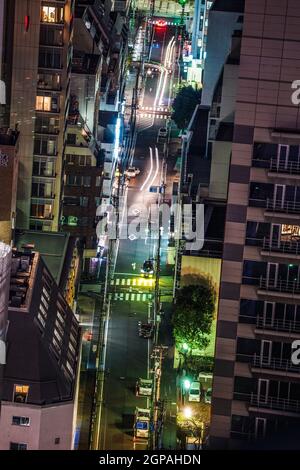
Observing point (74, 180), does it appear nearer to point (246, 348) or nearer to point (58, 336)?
point (58, 336)

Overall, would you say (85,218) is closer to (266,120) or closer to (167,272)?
(167,272)

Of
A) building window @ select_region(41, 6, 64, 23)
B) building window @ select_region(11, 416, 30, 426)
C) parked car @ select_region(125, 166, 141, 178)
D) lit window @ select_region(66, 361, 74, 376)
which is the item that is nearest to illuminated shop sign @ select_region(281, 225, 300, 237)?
building window @ select_region(11, 416, 30, 426)

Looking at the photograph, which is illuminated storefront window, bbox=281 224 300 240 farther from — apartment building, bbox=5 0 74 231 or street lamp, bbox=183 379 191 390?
apartment building, bbox=5 0 74 231

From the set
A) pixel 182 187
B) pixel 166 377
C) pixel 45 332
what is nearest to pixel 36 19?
pixel 182 187

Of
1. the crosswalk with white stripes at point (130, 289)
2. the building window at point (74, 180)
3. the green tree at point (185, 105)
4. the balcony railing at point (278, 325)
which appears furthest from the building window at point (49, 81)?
the green tree at point (185, 105)

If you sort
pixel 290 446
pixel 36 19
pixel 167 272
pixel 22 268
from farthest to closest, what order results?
pixel 167 272, pixel 36 19, pixel 22 268, pixel 290 446

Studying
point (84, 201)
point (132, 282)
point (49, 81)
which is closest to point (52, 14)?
point (49, 81)

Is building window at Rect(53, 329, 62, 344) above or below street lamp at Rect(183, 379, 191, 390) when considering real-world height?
above

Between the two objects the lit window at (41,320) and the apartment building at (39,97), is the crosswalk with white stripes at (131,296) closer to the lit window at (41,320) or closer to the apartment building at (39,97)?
the apartment building at (39,97)
